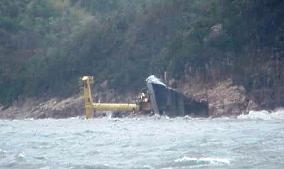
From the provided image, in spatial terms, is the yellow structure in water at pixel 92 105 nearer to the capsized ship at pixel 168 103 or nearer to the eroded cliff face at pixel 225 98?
the capsized ship at pixel 168 103

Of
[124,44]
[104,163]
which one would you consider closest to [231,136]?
[104,163]

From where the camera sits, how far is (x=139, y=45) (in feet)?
201

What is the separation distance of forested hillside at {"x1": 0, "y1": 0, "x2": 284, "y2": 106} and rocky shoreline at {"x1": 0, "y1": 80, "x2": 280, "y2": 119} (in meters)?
0.71

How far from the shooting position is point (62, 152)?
75.3 feet

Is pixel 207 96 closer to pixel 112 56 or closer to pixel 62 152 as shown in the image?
pixel 112 56

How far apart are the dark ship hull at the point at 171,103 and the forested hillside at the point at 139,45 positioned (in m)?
2.79

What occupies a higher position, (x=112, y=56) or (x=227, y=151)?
(x=112, y=56)

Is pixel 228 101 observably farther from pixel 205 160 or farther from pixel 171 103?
pixel 205 160

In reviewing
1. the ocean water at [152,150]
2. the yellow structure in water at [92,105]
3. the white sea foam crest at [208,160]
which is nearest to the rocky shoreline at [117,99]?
the yellow structure in water at [92,105]

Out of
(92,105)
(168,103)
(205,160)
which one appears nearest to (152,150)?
(205,160)

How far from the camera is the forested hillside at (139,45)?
51188 mm

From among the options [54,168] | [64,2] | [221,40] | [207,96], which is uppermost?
[64,2]

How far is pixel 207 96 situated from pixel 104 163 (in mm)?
30303

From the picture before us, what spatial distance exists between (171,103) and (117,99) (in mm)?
10907
